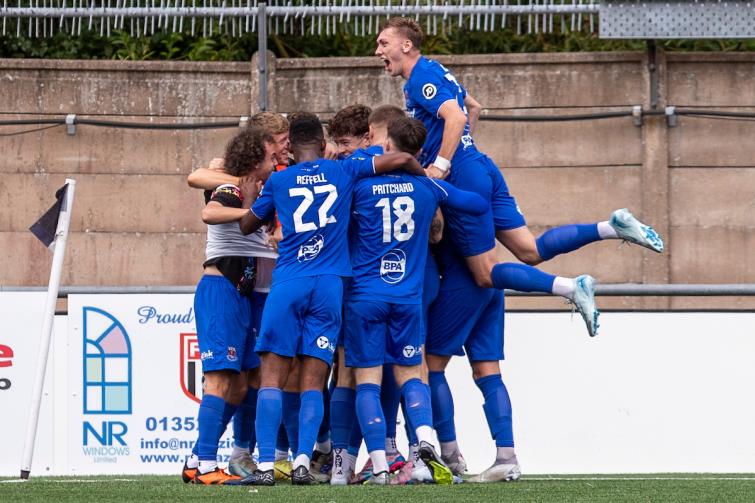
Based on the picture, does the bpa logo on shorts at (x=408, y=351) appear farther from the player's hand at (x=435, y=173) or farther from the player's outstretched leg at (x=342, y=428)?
the player's hand at (x=435, y=173)

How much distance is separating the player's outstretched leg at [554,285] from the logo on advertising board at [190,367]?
2593 millimetres

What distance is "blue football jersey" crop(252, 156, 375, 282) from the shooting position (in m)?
6.81

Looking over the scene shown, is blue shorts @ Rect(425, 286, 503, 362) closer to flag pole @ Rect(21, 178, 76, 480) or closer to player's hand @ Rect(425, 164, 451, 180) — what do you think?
player's hand @ Rect(425, 164, 451, 180)

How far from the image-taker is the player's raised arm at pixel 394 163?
690 cm

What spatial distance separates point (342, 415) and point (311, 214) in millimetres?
1113

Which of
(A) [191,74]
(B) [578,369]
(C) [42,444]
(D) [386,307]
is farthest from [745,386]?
(A) [191,74]

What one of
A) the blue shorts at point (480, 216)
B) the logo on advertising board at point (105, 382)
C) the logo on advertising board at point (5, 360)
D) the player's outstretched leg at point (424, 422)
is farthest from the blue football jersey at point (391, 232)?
the logo on advertising board at point (5, 360)

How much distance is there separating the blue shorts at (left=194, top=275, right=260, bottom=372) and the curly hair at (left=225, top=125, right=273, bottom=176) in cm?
60

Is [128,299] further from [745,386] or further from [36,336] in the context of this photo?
[745,386]

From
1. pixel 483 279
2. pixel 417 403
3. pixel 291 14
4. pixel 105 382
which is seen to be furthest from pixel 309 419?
pixel 291 14

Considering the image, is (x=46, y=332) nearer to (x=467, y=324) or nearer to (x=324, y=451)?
(x=324, y=451)

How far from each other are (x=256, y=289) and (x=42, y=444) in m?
2.48

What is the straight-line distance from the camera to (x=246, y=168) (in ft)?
24.2

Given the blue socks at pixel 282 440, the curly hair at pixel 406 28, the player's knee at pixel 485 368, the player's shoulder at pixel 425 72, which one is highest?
the curly hair at pixel 406 28
